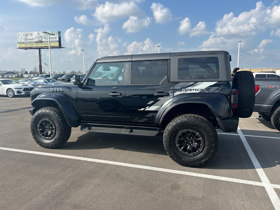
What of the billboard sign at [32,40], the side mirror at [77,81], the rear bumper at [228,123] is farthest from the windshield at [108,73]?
the billboard sign at [32,40]

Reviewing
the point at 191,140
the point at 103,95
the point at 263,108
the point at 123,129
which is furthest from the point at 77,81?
the point at 263,108

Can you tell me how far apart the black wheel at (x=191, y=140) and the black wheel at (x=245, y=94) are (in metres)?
0.76

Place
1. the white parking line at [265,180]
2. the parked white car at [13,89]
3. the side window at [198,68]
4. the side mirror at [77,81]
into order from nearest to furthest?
the white parking line at [265,180] → the side window at [198,68] → the side mirror at [77,81] → the parked white car at [13,89]

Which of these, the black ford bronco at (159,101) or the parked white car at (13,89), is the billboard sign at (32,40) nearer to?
the parked white car at (13,89)

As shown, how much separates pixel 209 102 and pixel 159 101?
2.88 ft

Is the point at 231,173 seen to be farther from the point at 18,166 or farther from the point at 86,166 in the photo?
the point at 18,166

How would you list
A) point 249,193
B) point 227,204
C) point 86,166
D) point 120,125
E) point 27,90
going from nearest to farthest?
point 227,204
point 249,193
point 86,166
point 120,125
point 27,90

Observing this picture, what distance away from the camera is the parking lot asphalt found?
2551 mm

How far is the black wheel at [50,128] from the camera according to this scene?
429cm

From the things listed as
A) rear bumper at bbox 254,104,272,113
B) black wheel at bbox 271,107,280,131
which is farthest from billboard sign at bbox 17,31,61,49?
black wheel at bbox 271,107,280,131

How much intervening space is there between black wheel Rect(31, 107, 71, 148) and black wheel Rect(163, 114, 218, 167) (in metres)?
2.28

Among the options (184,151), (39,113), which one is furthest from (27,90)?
(184,151)

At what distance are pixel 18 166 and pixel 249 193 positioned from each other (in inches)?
149

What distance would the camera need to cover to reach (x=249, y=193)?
2727 mm
